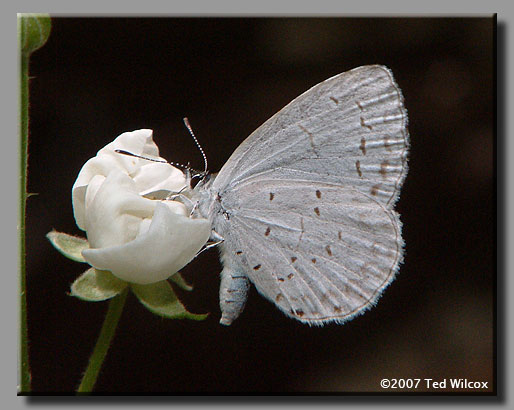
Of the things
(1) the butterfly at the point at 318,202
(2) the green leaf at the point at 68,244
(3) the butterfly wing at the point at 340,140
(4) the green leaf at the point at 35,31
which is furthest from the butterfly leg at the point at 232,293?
(4) the green leaf at the point at 35,31

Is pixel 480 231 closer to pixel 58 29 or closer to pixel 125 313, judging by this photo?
pixel 125 313

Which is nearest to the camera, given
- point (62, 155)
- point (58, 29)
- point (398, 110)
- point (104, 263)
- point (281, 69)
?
point (104, 263)

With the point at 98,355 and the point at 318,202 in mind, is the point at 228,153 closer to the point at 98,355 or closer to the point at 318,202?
the point at 318,202

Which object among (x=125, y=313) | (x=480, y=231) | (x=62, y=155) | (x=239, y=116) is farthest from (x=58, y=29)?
(x=480, y=231)

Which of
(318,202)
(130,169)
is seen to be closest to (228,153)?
(318,202)

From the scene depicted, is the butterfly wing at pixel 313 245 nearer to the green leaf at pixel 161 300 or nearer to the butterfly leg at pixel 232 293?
the butterfly leg at pixel 232 293

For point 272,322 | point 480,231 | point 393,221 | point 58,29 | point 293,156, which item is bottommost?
point 272,322
